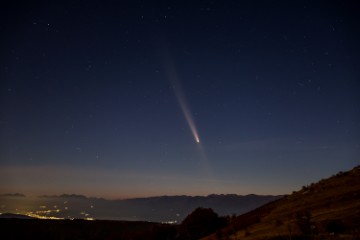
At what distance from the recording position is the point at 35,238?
6531 cm

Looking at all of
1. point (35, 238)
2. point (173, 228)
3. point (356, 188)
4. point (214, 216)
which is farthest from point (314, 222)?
point (35, 238)

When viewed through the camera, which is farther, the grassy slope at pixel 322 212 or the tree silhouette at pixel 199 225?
the tree silhouette at pixel 199 225

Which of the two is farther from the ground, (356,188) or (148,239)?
(356,188)

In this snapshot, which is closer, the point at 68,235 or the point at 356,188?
the point at 356,188

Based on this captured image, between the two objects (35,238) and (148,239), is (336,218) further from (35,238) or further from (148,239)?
(35,238)

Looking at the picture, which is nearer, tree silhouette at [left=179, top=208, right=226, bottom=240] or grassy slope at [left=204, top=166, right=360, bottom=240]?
grassy slope at [left=204, top=166, right=360, bottom=240]

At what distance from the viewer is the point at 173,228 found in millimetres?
48156

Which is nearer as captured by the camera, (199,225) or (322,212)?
(322,212)

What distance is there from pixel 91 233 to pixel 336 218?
60350 mm

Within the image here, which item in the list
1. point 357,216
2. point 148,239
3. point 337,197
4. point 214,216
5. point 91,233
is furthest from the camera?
point 91,233

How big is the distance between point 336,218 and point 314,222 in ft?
4.49

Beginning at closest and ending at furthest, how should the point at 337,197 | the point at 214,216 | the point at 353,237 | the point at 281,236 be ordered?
1. the point at 353,237
2. the point at 281,236
3. the point at 337,197
4. the point at 214,216

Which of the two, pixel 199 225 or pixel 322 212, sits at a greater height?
pixel 322 212

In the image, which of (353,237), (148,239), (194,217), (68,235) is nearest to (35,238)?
(68,235)
